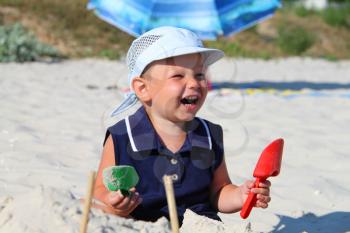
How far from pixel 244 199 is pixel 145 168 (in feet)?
1.16

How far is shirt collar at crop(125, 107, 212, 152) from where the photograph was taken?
2441 millimetres

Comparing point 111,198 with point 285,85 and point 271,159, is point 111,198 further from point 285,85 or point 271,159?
point 285,85

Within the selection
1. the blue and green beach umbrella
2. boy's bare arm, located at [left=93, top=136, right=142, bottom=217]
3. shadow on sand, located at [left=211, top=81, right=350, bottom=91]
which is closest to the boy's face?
boy's bare arm, located at [left=93, top=136, right=142, bottom=217]

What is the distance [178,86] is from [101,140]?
2087 mm

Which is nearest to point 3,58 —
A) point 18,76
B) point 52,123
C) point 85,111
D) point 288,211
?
point 18,76

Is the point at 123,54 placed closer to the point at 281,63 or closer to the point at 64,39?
the point at 64,39

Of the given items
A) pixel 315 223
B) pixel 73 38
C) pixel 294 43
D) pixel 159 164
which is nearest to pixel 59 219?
pixel 159 164

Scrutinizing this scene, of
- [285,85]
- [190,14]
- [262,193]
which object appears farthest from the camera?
[285,85]

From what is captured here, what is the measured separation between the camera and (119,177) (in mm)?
2000

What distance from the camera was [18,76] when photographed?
738 cm

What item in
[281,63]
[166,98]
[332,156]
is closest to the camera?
[166,98]

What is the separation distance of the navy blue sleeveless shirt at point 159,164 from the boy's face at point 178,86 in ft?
0.36

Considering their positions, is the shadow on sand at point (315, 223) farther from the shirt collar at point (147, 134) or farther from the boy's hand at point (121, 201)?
the boy's hand at point (121, 201)

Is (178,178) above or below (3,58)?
above
